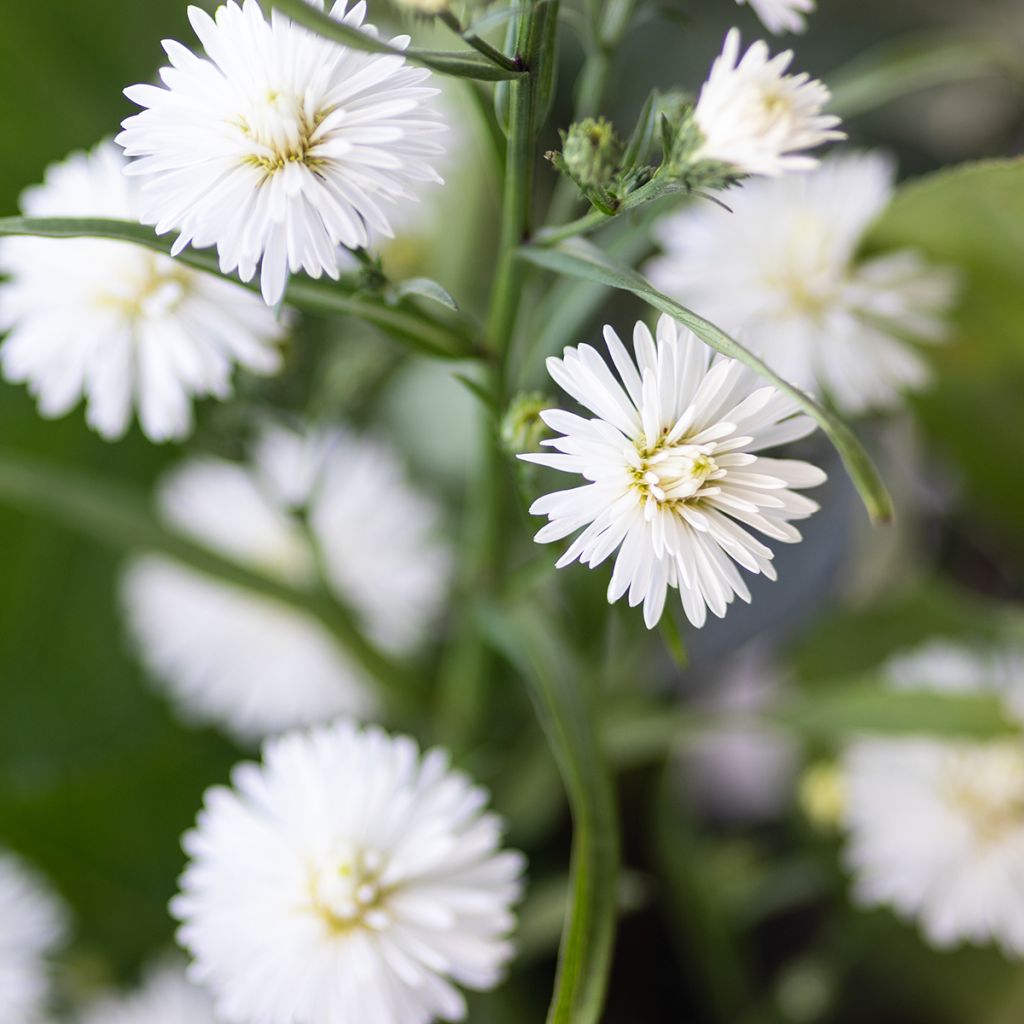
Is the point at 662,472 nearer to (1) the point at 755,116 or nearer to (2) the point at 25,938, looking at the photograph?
(1) the point at 755,116

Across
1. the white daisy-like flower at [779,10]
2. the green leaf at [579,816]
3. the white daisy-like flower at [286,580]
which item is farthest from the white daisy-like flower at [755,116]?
the white daisy-like flower at [286,580]

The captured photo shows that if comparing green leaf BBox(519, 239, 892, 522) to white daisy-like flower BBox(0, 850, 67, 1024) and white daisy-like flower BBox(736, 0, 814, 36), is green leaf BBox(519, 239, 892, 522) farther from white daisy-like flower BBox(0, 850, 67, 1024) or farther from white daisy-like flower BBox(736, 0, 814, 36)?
white daisy-like flower BBox(0, 850, 67, 1024)

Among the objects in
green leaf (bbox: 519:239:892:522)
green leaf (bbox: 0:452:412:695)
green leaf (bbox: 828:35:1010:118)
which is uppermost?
green leaf (bbox: 828:35:1010:118)

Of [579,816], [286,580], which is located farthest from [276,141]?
[286,580]

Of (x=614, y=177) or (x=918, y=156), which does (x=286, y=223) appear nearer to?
(x=614, y=177)

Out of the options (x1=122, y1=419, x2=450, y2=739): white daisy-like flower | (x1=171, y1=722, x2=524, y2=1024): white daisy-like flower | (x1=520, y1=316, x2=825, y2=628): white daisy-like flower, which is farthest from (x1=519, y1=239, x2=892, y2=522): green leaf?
(x1=122, y1=419, x2=450, y2=739): white daisy-like flower

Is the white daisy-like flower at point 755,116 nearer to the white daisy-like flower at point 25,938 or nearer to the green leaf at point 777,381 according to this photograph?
the green leaf at point 777,381
